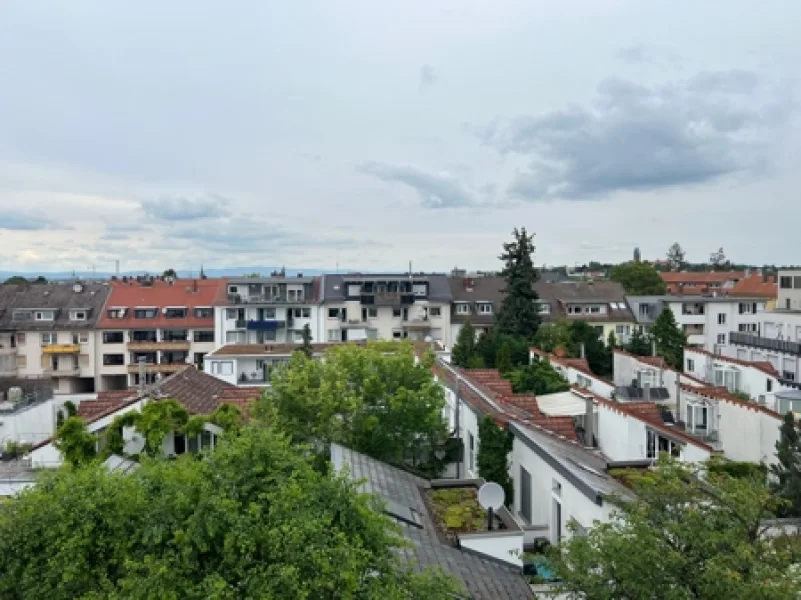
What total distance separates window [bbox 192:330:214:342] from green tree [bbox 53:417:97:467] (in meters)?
38.3

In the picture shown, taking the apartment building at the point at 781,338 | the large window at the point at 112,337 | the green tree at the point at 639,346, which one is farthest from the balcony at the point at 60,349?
the apartment building at the point at 781,338

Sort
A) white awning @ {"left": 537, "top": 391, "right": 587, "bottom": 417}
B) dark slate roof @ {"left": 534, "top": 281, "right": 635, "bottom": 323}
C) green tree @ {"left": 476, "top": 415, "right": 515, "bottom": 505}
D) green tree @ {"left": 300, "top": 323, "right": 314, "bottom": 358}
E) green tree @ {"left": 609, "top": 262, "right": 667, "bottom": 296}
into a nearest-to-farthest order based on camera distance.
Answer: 1. green tree @ {"left": 476, "top": 415, "right": 515, "bottom": 505}
2. white awning @ {"left": 537, "top": 391, "right": 587, "bottom": 417}
3. green tree @ {"left": 300, "top": 323, "right": 314, "bottom": 358}
4. dark slate roof @ {"left": 534, "top": 281, "right": 635, "bottom": 323}
5. green tree @ {"left": 609, "top": 262, "right": 667, "bottom": 296}

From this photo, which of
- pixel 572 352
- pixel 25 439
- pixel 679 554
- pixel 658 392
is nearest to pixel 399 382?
pixel 679 554

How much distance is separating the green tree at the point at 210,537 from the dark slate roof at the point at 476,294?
49.3 m

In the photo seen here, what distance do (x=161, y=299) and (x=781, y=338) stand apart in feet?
160

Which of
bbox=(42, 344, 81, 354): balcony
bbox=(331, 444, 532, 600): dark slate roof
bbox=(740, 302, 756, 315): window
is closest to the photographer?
bbox=(331, 444, 532, 600): dark slate roof

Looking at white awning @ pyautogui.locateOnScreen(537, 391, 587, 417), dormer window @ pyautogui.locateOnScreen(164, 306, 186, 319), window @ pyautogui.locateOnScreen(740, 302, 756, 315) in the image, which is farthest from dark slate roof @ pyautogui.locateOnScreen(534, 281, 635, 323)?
white awning @ pyautogui.locateOnScreen(537, 391, 587, 417)

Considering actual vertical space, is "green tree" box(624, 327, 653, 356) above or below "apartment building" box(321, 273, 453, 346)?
below

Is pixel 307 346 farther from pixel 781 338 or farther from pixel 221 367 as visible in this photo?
pixel 781 338

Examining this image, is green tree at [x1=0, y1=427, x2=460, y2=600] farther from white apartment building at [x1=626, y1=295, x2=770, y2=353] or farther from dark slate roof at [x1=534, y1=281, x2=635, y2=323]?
white apartment building at [x1=626, y1=295, x2=770, y2=353]

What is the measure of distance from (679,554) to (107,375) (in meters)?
54.6

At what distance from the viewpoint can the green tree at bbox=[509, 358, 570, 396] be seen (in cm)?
3067

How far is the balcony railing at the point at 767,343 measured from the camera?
40.7 m

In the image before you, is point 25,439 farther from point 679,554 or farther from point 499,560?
point 679,554
